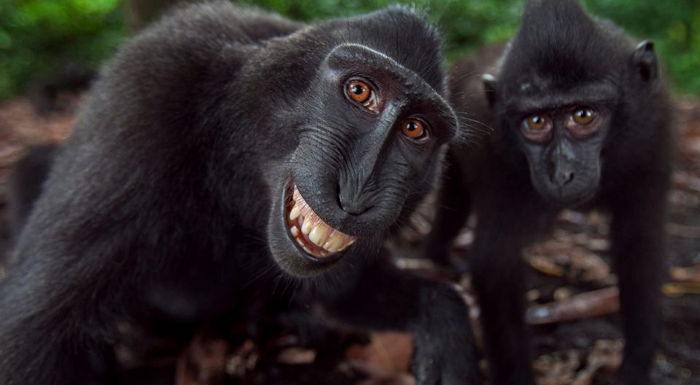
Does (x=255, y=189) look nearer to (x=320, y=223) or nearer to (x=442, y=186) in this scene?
(x=320, y=223)

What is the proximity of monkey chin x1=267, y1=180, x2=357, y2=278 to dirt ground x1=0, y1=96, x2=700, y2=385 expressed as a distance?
1.21 metres

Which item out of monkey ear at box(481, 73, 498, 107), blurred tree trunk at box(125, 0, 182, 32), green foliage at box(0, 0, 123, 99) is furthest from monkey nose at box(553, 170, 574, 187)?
green foliage at box(0, 0, 123, 99)

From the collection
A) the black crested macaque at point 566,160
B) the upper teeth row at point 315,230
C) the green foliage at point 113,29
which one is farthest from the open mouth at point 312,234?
the green foliage at point 113,29

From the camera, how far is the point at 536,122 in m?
3.68

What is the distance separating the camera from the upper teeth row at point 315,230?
2.64 m

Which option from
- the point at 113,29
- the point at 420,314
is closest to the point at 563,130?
the point at 420,314

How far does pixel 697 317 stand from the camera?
4207mm

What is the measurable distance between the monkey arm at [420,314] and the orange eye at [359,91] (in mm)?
1201

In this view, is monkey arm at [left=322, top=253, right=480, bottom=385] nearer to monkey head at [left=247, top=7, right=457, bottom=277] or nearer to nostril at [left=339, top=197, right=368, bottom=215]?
monkey head at [left=247, top=7, right=457, bottom=277]

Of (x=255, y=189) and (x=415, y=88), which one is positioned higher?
(x=415, y=88)

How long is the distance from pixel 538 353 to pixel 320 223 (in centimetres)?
190

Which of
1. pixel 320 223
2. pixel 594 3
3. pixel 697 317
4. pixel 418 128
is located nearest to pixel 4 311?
pixel 320 223

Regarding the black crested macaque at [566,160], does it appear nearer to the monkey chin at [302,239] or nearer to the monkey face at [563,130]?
the monkey face at [563,130]

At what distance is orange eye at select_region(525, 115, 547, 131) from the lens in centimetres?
366
